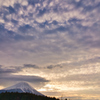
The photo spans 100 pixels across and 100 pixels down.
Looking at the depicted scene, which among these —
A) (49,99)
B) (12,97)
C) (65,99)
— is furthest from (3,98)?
(65,99)

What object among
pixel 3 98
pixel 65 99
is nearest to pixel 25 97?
pixel 3 98

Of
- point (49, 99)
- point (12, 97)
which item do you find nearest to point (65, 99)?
point (49, 99)

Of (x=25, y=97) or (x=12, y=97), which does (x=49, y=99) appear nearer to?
(x=25, y=97)

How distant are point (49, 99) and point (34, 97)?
1407cm

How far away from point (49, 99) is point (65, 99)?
17807 millimetres

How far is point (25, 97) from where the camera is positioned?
130000 mm

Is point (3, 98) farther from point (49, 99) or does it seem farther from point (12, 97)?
point (49, 99)

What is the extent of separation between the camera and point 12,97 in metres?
132

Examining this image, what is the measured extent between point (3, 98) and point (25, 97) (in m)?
19.5

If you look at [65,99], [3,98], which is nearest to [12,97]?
[3,98]

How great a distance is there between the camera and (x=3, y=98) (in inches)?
5187

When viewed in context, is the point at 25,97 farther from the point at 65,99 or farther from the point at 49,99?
the point at 65,99

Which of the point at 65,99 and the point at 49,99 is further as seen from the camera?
the point at 49,99

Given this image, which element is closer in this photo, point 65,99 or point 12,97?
point 65,99
